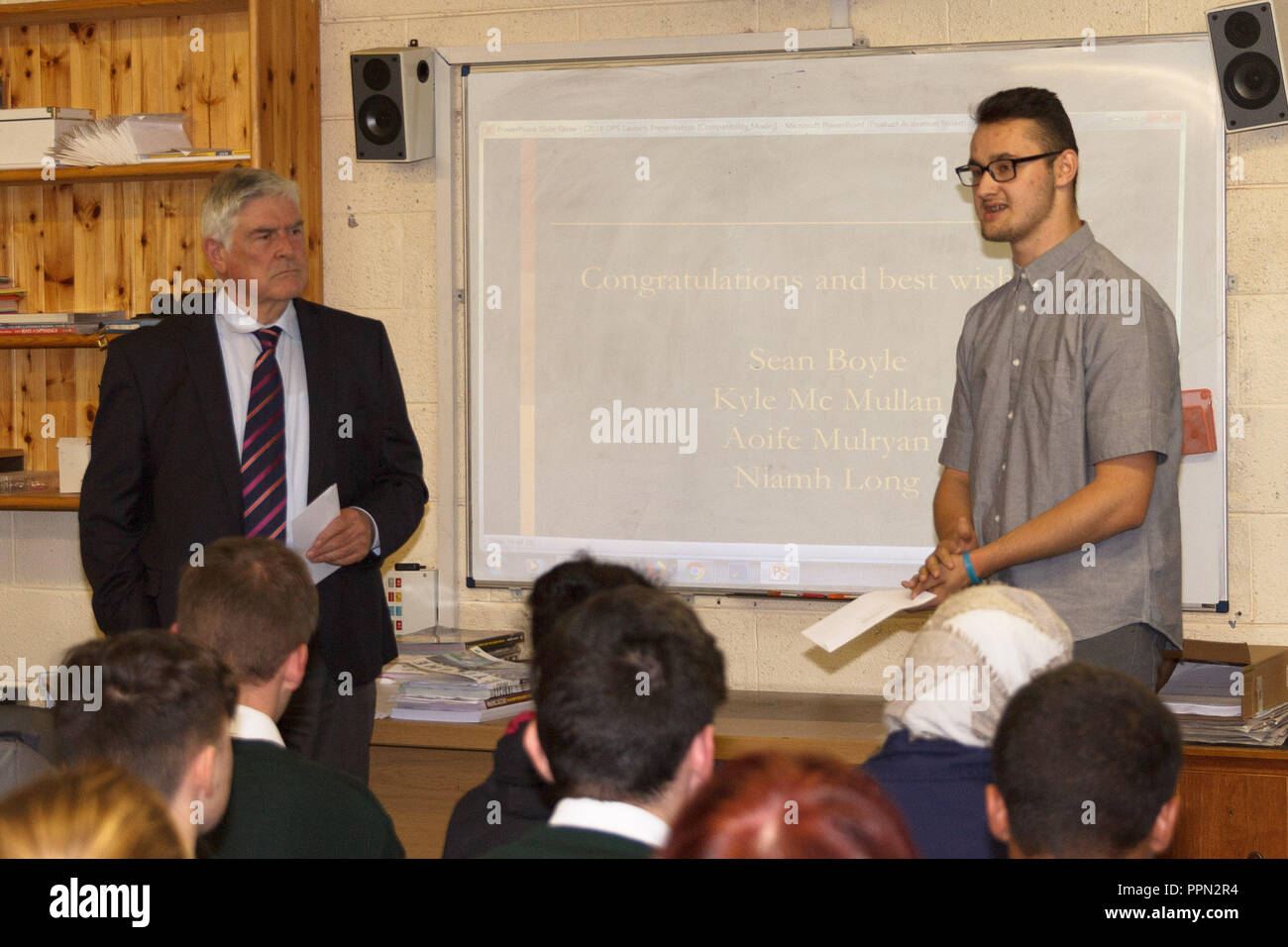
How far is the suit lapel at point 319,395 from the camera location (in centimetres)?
273

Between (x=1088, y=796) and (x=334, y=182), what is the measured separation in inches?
127

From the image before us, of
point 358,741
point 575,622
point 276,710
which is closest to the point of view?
point 575,622

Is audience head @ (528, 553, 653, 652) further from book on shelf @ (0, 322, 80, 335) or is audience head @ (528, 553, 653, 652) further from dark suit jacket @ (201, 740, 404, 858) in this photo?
book on shelf @ (0, 322, 80, 335)

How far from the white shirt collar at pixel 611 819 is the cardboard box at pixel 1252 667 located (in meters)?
2.08

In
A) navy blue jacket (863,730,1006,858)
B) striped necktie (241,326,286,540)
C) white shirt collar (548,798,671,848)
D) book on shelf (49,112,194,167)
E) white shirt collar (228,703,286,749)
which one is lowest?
navy blue jacket (863,730,1006,858)

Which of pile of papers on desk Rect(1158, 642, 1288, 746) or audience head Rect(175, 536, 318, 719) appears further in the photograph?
pile of papers on desk Rect(1158, 642, 1288, 746)

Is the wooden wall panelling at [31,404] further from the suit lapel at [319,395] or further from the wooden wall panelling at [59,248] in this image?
the suit lapel at [319,395]

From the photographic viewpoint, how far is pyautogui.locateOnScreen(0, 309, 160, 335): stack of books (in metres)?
3.72

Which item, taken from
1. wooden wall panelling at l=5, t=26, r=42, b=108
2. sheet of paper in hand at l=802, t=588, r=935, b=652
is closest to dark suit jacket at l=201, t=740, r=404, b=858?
sheet of paper in hand at l=802, t=588, r=935, b=652

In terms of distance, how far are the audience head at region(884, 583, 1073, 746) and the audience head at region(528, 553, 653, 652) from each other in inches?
20.2

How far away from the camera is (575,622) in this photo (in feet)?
4.71

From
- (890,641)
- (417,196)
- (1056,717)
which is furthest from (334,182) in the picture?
(1056,717)

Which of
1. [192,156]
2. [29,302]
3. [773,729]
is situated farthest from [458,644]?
[29,302]

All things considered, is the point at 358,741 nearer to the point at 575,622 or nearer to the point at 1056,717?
the point at 575,622
